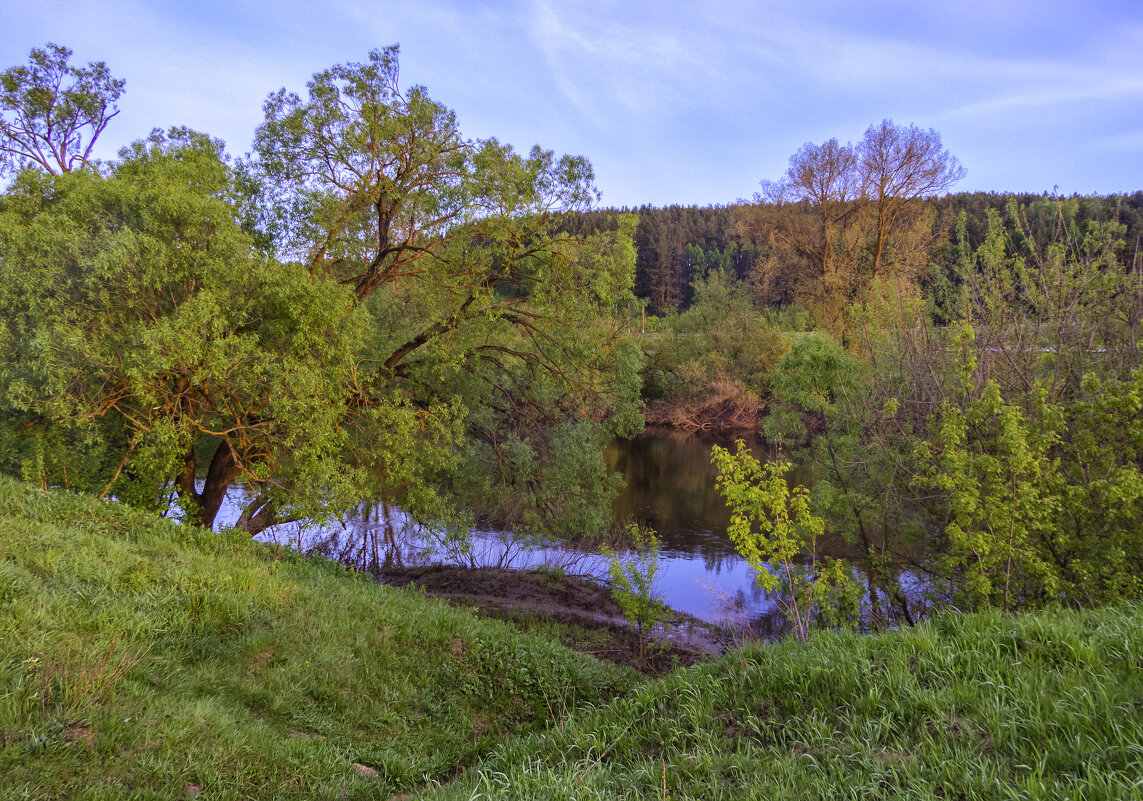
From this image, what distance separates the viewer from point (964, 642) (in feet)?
14.5

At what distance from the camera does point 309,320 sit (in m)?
10.3

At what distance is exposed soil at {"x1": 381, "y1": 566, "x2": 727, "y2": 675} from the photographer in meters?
10.9

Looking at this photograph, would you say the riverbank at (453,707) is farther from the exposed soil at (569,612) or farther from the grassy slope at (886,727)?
the exposed soil at (569,612)

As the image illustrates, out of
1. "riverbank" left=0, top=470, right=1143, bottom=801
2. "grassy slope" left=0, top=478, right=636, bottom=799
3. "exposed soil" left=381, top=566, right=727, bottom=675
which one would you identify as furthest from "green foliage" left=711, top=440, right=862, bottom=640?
"riverbank" left=0, top=470, right=1143, bottom=801

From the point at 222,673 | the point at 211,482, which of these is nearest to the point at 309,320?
the point at 211,482

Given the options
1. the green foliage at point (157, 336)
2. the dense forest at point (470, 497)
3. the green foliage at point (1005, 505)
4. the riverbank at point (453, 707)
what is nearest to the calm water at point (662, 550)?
the dense forest at point (470, 497)

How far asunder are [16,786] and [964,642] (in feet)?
20.8

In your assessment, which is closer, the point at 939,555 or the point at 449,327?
the point at 939,555

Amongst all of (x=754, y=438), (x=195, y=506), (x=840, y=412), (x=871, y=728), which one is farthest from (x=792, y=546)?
(x=754, y=438)

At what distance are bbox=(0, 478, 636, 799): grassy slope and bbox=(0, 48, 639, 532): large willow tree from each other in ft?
7.18

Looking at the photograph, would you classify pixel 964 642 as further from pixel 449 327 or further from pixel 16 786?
pixel 449 327

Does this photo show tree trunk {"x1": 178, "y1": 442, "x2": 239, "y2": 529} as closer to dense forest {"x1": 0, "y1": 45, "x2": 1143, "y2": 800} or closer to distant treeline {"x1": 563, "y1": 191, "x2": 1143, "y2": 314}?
dense forest {"x1": 0, "y1": 45, "x2": 1143, "y2": 800}

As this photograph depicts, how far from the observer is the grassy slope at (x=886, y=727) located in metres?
2.93

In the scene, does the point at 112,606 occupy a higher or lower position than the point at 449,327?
lower
